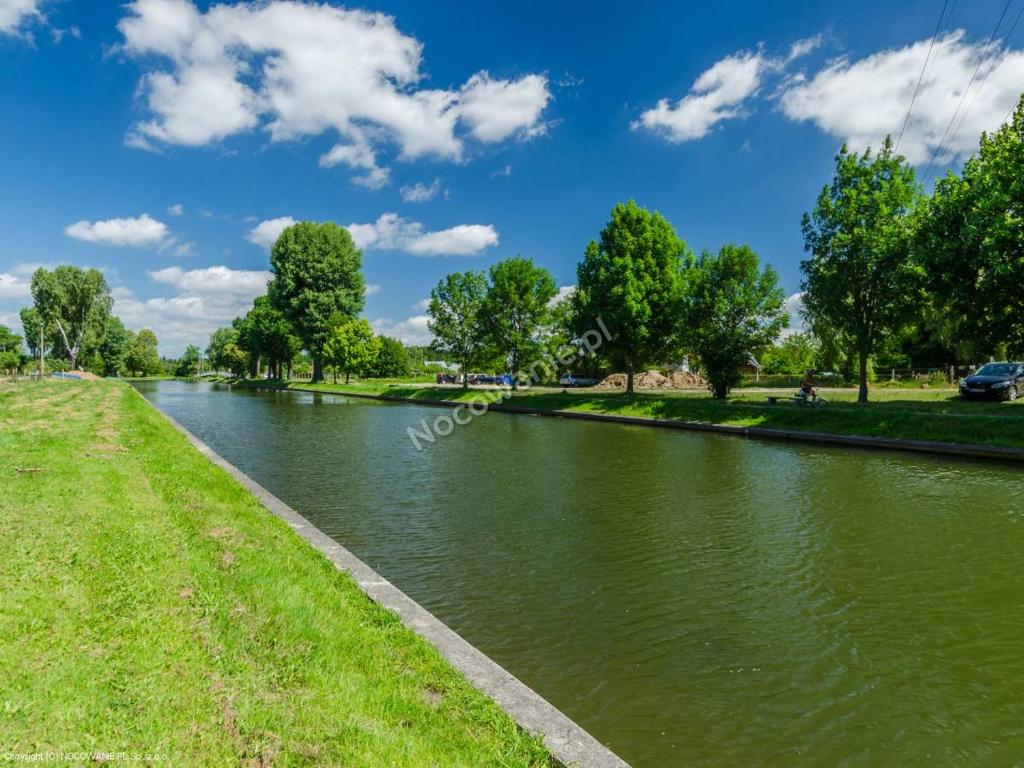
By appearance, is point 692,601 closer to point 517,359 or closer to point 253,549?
point 253,549

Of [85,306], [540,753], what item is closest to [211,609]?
[540,753]

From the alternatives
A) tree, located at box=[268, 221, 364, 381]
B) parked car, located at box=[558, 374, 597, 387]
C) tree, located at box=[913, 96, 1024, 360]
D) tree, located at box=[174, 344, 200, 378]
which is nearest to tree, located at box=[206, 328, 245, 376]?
tree, located at box=[174, 344, 200, 378]

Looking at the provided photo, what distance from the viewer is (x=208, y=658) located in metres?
4.03

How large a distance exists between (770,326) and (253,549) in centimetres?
3179

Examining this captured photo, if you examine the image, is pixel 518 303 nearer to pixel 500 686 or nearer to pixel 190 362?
pixel 500 686

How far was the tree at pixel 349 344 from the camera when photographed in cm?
6575

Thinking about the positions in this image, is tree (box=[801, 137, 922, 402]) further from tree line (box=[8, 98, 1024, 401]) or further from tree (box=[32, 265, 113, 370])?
tree (box=[32, 265, 113, 370])

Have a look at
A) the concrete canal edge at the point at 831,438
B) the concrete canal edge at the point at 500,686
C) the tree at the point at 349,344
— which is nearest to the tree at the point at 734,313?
the concrete canal edge at the point at 831,438

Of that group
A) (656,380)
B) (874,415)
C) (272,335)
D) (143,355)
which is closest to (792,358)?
(656,380)

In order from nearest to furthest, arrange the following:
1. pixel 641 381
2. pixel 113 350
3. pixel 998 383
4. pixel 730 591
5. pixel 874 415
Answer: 1. pixel 730 591
2. pixel 874 415
3. pixel 998 383
4. pixel 641 381
5. pixel 113 350

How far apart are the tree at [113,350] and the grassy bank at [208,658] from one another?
12090 cm

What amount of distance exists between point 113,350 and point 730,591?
130289mm

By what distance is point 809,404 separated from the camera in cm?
2545

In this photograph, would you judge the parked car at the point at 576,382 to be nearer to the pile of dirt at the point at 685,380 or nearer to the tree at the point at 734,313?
the pile of dirt at the point at 685,380
